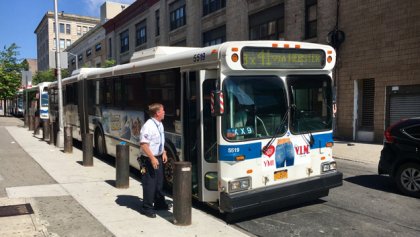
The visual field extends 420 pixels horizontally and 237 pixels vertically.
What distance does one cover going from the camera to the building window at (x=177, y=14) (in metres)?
34.8

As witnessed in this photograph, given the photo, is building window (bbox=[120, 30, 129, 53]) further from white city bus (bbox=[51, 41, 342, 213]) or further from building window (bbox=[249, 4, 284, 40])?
white city bus (bbox=[51, 41, 342, 213])

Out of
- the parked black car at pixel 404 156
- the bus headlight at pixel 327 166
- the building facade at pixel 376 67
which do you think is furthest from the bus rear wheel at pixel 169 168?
the building facade at pixel 376 67

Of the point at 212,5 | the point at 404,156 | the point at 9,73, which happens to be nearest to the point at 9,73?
the point at 9,73

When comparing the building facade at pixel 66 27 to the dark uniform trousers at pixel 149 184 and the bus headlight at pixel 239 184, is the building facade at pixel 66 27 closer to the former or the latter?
the dark uniform trousers at pixel 149 184

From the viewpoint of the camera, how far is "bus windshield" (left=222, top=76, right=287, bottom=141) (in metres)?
6.00

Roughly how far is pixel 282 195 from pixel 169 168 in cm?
251

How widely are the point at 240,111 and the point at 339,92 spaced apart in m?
14.2

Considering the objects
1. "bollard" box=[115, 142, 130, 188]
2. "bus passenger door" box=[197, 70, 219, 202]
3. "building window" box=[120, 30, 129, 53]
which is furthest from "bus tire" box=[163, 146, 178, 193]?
"building window" box=[120, 30, 129, 53]

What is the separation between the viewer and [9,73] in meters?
44.6

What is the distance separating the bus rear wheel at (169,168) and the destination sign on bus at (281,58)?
2.43m

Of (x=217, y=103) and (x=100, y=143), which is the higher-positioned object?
(x=217, y=103)

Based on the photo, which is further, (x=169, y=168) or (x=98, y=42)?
(x=98, y=42)

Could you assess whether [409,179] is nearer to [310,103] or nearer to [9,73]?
[310,103]

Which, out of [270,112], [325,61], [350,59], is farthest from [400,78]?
[270,112]
